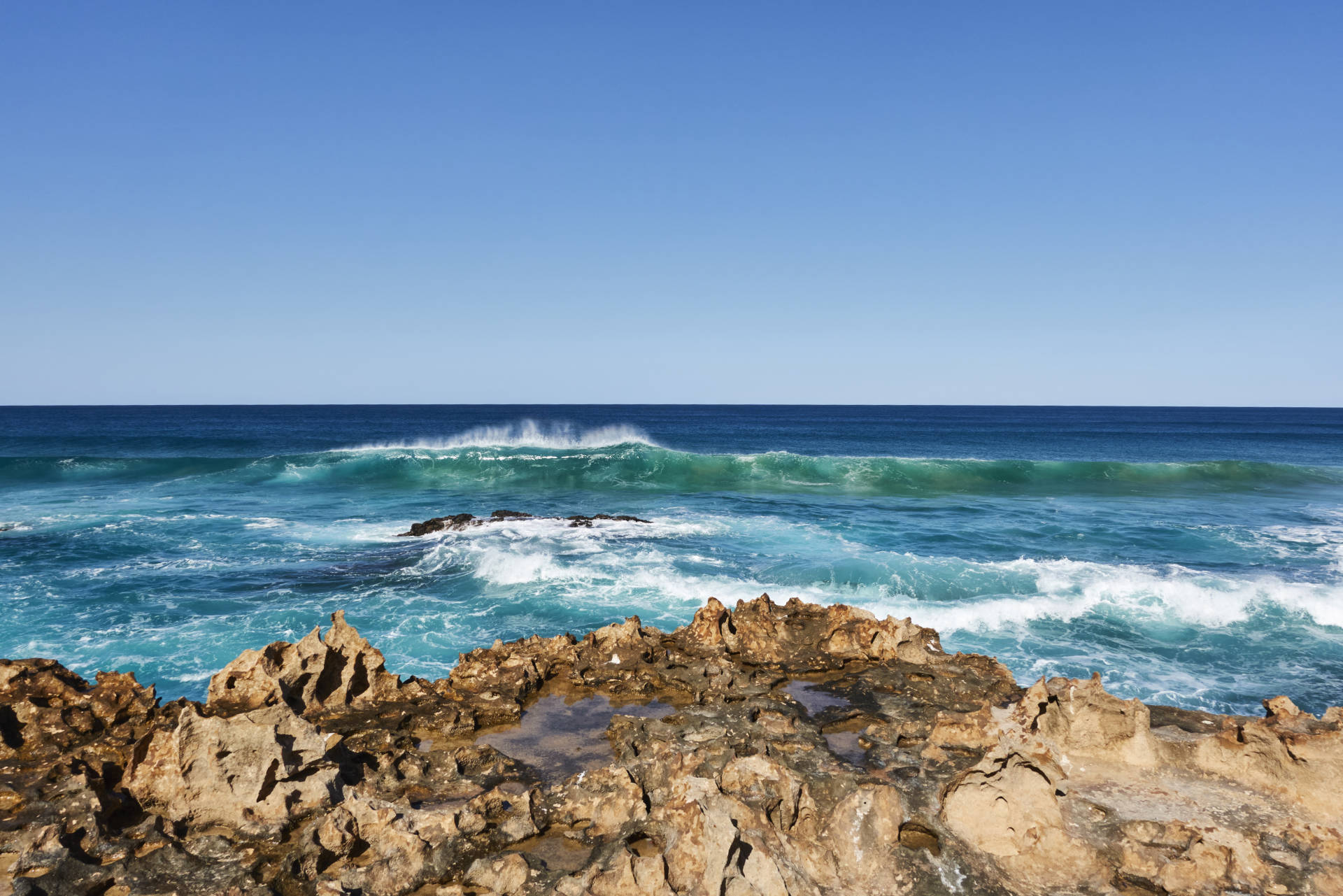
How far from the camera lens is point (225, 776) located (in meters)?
4.68

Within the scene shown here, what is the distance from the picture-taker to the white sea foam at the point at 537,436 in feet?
170

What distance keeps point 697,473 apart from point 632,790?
28.5m

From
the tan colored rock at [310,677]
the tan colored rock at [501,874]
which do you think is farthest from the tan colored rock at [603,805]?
the tan colored rock at [310,677]

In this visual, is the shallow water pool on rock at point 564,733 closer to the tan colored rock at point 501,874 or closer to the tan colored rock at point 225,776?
the tan colored rock at point 501,874

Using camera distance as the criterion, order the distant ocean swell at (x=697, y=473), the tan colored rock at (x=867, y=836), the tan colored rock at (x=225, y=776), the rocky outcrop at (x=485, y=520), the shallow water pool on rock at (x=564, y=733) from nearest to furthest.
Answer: the tan colored rock at (x=867, y=836)
the tan colored rock at (x=225, y=776)
the shallow water pool on rock at (x=564, y=733)
the rocky outcrop at (x=485, y=520)
the distant ocean swell at (x=697, y=473)

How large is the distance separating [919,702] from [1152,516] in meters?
19.1

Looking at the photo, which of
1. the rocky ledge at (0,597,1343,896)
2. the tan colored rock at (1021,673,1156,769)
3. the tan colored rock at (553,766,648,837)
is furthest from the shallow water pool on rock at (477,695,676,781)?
the tan colored rock at (1021,673,1156,769)

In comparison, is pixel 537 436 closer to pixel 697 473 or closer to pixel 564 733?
pixel 697 473

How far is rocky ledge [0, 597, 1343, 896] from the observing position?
13.2 ft

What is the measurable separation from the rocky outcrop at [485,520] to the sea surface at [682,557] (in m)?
0.56

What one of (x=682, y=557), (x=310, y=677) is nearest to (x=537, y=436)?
(x=682, y=557)

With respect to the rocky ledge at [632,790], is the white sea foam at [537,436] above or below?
above

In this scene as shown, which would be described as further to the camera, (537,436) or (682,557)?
(537,436)

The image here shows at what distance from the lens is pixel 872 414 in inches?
4301
